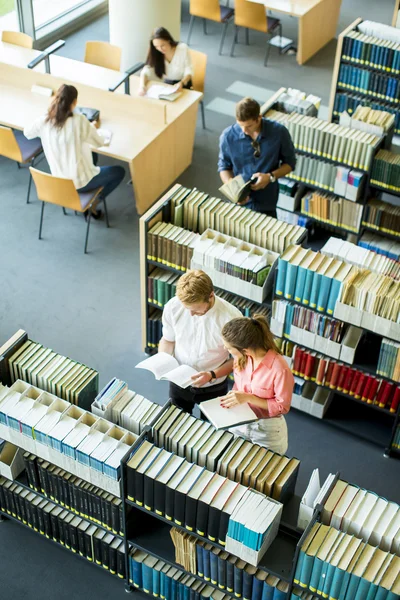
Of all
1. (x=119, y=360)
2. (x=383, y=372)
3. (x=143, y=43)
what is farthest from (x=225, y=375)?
(x=143, y=43)

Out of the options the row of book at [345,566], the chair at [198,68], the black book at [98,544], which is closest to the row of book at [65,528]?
the black book at [98,544]

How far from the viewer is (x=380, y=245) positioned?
23.3 ft

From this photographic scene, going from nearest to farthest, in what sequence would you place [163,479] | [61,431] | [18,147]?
[163,479], [61,431], [18,147]

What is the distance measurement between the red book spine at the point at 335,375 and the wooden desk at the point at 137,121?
314 centimetres

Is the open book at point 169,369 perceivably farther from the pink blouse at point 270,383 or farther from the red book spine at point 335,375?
the red book spine at point 335,375

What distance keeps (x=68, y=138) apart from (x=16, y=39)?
3016 mm

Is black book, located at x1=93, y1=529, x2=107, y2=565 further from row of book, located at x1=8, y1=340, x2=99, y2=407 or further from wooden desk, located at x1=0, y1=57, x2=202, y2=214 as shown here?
wooden desk, located at x1=0, y1=57, x2=202, y2=214

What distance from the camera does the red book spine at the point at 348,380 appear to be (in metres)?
5.41

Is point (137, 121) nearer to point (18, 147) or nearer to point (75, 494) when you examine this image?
point (18, 147)

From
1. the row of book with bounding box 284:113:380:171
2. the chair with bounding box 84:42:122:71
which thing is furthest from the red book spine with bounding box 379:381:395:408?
the chair with bounding box 84:42:122:71

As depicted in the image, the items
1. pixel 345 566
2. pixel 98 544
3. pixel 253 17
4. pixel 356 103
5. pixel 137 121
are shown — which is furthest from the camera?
pixel 253 17

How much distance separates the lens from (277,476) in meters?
3.81

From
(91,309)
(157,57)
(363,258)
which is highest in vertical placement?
(157,57)

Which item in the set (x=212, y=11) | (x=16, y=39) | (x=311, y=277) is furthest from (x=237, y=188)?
(x=212, y=11)
